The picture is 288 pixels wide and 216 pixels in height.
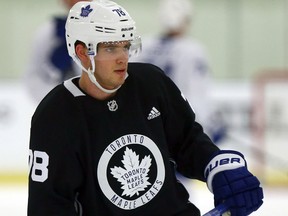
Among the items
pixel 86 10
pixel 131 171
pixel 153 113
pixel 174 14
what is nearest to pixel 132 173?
pixel 131 171

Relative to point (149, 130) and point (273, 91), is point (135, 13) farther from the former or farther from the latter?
point (149, 130)

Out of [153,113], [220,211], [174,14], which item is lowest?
[220,211]

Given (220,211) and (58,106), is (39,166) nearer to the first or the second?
(58,106)

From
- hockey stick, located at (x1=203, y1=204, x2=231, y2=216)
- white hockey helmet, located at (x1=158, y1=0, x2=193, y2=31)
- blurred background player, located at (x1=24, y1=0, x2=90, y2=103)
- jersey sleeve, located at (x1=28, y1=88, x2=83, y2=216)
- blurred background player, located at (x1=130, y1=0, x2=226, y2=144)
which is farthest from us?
white hockey helmet, located at (x1=158, y1=0, x2=193, y2=31)

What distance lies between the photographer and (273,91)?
5.95 metres

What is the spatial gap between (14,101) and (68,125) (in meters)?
3.66

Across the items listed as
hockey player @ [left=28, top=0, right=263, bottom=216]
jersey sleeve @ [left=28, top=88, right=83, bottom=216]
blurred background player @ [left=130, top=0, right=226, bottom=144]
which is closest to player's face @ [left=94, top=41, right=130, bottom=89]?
hockey player @ [left=28, top=0, right=263, bottom=216]

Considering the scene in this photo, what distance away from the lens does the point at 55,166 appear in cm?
230

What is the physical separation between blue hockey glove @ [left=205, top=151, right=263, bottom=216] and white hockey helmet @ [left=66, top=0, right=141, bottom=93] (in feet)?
1.14

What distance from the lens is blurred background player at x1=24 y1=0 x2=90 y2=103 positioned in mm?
3738

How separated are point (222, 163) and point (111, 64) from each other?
40 centimetres

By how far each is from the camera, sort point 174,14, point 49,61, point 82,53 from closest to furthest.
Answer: point 82,53, point 49,61, point 174,14

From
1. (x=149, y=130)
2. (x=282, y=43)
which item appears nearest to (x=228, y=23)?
(x=282, y=43)

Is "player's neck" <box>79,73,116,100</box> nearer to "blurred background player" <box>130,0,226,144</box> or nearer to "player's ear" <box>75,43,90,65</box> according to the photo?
"player's ear" <box>75,43,90,65</box>
